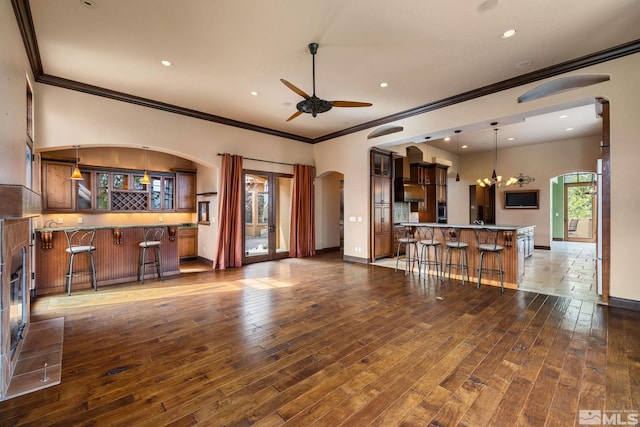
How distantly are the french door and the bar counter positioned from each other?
1.81 meters

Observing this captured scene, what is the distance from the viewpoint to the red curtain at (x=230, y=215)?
664 cm

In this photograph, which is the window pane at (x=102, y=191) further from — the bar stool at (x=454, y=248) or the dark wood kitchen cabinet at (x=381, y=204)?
the bar stool at (x=454, y=248)

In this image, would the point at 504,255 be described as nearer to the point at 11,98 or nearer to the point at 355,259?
the point at 355,259

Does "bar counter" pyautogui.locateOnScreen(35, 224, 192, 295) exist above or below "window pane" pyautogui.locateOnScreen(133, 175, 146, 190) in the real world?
below

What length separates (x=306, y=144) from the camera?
852cm

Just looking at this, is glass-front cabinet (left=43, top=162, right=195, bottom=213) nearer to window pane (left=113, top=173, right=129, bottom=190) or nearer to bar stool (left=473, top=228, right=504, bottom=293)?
window pane (left=113, top=173, right=129, bottom=190)

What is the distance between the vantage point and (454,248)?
5672mm

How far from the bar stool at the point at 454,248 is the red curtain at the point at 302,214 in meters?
3.79

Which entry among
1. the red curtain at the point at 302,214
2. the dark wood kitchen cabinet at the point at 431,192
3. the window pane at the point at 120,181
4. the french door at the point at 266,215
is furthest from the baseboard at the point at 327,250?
the window pane at the point at 120,181

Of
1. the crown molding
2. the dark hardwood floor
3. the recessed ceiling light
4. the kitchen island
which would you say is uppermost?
the recessed ceiling light

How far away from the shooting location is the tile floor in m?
4.69

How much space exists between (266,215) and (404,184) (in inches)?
165

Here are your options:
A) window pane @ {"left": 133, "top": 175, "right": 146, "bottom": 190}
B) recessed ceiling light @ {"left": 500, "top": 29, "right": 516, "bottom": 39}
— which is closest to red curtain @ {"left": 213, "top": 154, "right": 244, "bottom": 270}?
window pane @ {"left": 133, "top": 175, "right": 146, "bottom": 190}

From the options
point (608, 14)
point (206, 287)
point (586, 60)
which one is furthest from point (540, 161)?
point (206, 287)
